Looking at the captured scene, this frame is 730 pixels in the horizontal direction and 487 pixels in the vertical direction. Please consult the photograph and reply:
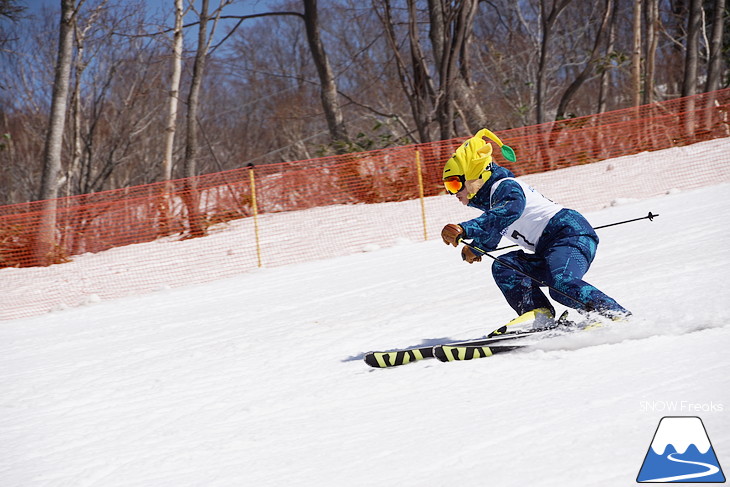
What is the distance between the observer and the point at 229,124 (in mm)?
35375

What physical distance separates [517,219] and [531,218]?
0.12 metres

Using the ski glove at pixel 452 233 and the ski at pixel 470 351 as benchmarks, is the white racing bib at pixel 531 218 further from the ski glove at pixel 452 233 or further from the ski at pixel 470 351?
the ski at pixel 470 351

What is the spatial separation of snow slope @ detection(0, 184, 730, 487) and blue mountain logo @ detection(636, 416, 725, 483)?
0.04m

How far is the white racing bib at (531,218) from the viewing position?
14.7 ft

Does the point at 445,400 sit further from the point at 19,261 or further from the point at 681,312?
the point at 19,261

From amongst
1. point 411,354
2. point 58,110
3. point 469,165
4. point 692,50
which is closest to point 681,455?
point 411,354

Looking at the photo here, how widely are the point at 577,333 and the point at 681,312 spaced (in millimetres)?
865

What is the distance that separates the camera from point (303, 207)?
48.5 feet

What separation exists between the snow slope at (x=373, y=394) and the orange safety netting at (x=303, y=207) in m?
4.75

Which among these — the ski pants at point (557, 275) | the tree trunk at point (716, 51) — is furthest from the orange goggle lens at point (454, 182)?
the tree trunk at point (716, 51)

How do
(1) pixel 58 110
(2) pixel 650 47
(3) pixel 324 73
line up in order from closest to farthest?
(1) pixel 58 110
(3) pixel 324 73
(2) pixel 650 47

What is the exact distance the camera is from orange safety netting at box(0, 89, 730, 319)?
40.3 ft

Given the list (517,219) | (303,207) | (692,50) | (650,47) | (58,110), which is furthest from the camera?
(650,47)

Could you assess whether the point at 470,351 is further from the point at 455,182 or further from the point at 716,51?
the point at 716,51
